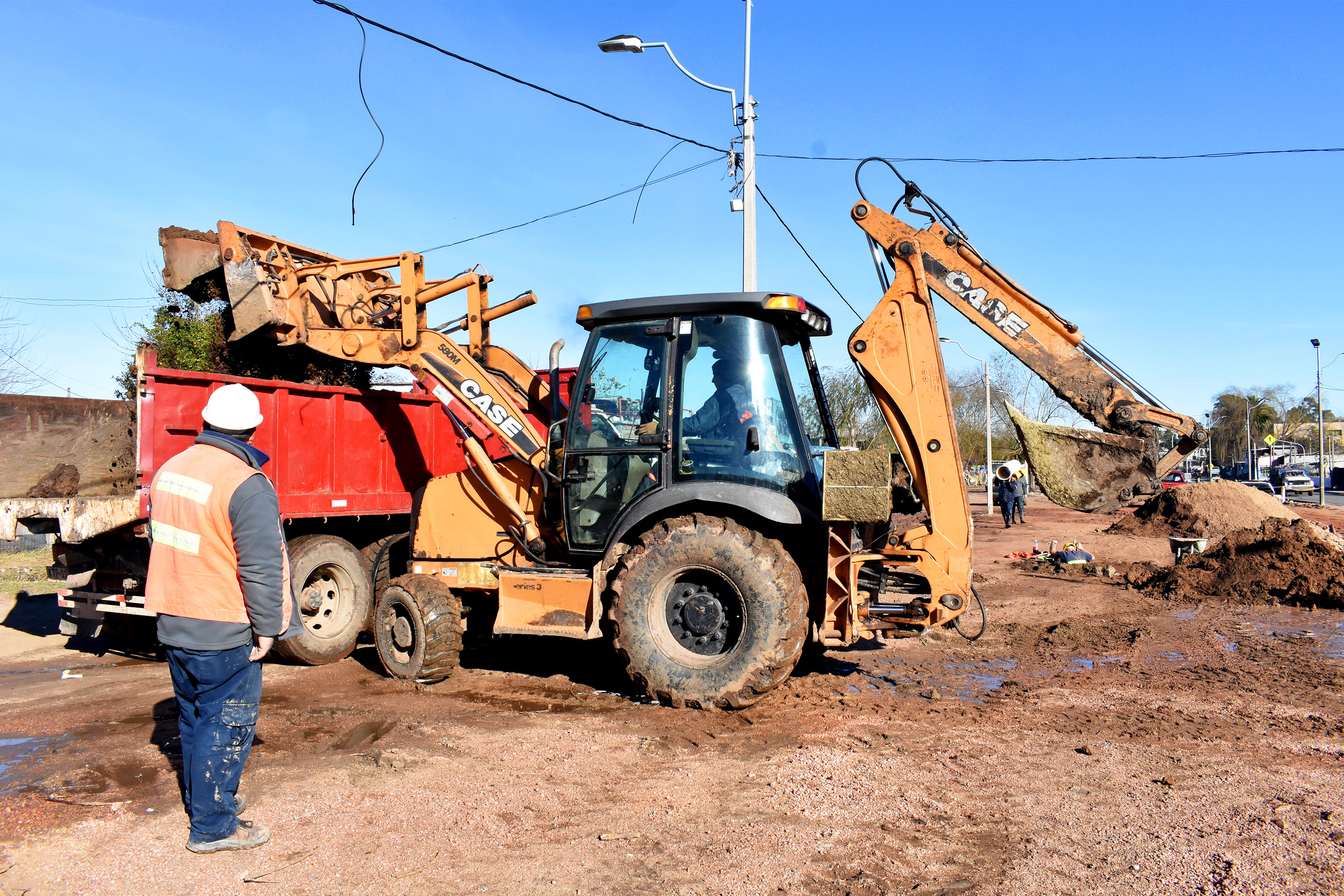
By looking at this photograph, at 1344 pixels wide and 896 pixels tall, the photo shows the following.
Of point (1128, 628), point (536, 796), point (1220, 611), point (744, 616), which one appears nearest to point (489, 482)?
point (744, 616)

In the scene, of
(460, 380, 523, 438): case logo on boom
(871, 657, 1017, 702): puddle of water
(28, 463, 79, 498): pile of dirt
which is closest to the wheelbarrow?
(871, 657, 1017, 702): puddle of water

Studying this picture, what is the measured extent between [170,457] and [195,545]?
11.3 feet

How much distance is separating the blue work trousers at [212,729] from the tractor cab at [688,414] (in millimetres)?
2634

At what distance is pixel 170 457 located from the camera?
6410 millimetres

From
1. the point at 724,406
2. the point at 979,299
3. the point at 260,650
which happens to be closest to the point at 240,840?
the point at 260,650

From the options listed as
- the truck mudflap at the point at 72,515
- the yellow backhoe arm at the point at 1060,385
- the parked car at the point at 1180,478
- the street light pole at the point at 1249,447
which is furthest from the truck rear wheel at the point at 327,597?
the street light pole at the point at 1249,447

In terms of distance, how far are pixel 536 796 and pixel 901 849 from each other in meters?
1.70

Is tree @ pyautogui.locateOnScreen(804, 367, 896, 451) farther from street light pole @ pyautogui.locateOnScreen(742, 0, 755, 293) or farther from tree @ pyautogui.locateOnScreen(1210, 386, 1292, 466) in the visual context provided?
tree @ pyautogui.locateOnScreen(1210, 386, 1292, 466)

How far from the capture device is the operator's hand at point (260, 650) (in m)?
3.56

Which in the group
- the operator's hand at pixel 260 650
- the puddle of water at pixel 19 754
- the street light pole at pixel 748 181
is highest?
the street light pole at pixel 748 181

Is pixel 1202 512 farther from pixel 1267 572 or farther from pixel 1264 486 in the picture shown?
pixel 1264 486

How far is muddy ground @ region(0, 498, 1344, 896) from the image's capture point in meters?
3.30

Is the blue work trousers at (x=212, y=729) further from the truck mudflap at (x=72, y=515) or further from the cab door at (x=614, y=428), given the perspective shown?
the truck mudflap at (x=72, y=515)

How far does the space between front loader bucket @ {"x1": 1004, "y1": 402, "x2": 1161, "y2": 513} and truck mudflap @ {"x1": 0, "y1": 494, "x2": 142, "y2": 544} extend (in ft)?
20.1
